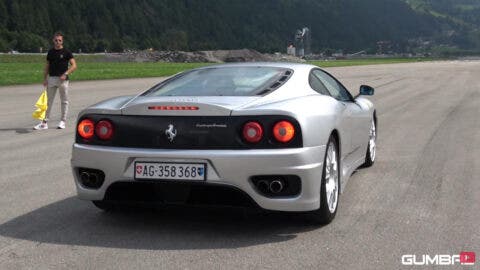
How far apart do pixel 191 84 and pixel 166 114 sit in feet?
2.84

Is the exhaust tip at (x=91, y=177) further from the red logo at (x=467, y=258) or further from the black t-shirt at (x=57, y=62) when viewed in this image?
the black t-shirt at (x=57, y=62)

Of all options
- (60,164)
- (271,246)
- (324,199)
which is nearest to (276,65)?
(324,199)

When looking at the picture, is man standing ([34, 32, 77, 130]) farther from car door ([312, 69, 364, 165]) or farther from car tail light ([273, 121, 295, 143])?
car tail light ([273, 121, 295, 143])

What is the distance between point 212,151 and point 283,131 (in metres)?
0.49

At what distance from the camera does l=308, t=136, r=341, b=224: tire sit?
4547 mm

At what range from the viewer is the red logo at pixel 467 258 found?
12.6 ft

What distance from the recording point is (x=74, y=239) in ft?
14.3

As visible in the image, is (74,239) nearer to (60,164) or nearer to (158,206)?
(158,206)

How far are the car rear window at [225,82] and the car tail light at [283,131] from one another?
0.52m

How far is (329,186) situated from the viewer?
478cm

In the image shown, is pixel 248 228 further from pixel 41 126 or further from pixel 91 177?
pixel 41 126

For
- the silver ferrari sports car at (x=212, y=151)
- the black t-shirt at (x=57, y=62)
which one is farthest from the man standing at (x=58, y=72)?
the silver ferrari sports car at (x=212, y=151)

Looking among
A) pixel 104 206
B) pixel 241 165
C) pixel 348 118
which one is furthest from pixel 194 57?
pixel 241 165

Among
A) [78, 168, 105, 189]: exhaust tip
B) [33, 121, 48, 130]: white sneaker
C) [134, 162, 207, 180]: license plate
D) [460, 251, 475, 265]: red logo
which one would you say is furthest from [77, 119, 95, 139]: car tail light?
[33, 121, 48, 130]: white sneaker
